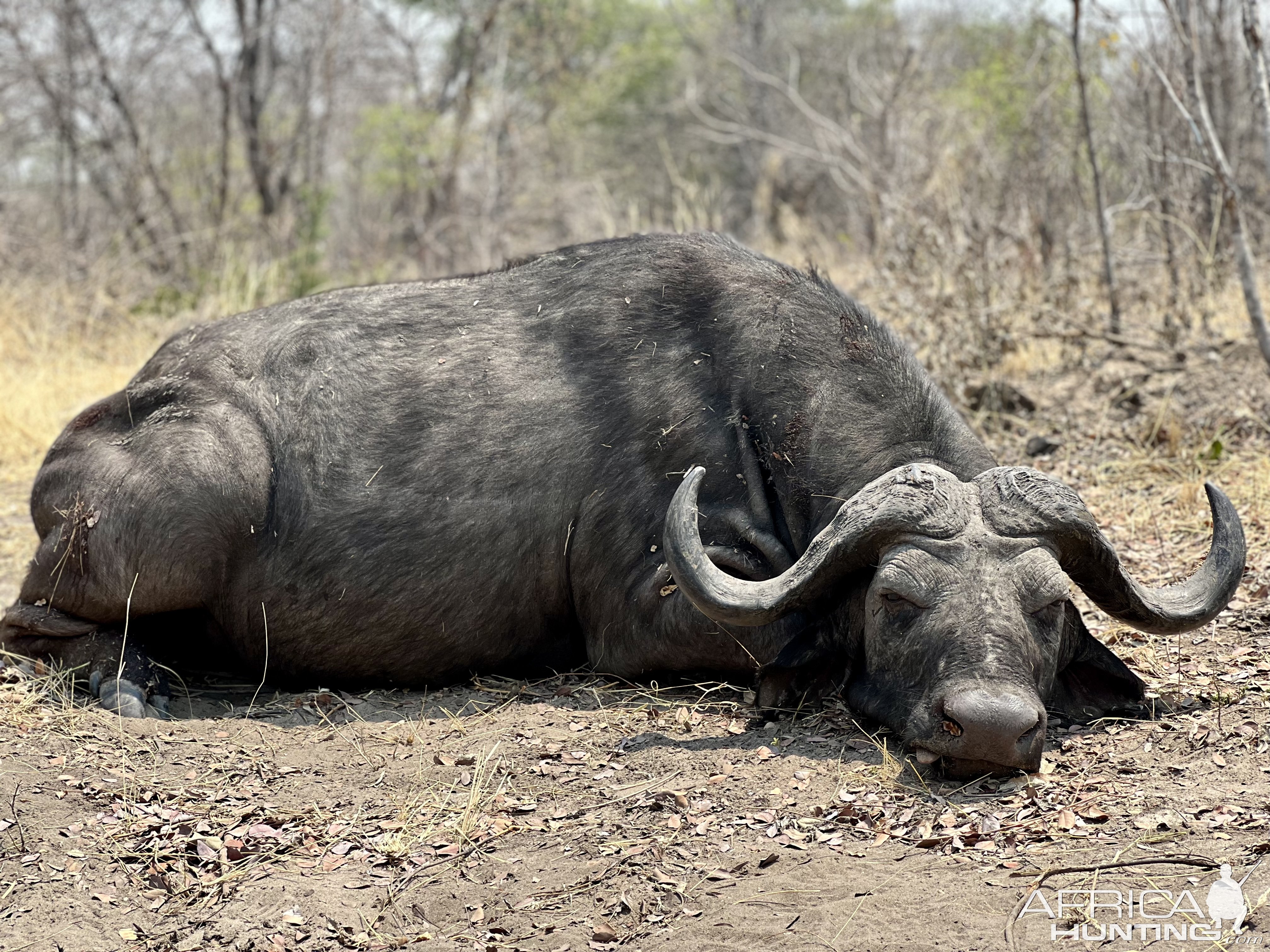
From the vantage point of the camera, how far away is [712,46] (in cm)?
2483

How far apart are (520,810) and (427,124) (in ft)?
46.2

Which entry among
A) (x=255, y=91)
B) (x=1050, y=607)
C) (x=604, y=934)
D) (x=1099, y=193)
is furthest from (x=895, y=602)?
(x=255, y=91)

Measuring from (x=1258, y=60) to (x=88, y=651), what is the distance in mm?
6334

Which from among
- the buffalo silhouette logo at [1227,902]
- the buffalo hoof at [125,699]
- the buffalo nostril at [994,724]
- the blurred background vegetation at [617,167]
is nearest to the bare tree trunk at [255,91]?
the blurred background vegetation at [617,167]

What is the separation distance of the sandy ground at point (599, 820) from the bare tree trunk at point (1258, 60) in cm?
262

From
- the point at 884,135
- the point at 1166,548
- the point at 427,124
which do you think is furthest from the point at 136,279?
the point at 1166,548

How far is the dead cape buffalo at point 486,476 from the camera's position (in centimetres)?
507

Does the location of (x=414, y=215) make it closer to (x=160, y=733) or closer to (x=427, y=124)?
(x=427, y=124)

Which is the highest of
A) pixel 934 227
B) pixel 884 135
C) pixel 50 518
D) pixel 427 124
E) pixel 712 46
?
pixel 712 46

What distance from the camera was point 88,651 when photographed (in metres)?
5.43

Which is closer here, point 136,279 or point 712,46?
point 136,279

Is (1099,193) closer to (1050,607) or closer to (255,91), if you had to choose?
(1050,607)

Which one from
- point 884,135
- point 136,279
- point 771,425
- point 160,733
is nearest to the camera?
point 160,733

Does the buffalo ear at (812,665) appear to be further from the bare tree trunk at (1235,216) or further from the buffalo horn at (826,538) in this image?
the bare tree trunk at (1235,216)
